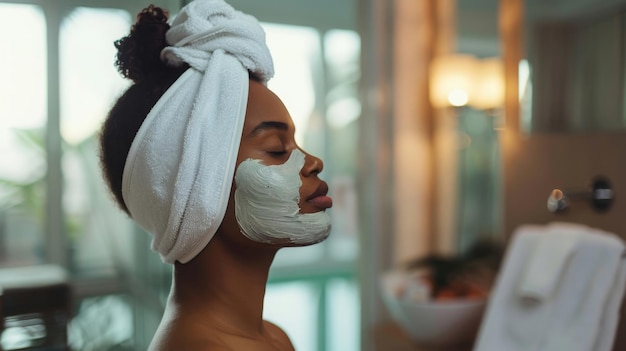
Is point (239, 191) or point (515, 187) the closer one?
point (239, 191)

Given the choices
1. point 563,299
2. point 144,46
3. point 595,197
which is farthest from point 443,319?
point 144,46

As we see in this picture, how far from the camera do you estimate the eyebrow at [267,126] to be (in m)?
0.54

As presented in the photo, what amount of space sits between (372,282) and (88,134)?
1.31 m

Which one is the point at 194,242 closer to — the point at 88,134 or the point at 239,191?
the point at 239,191

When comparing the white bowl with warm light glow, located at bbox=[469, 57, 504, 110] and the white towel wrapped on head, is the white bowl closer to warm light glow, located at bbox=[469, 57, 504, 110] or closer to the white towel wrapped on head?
warm light glow, located at bbox=[469, 57, 504, 110]

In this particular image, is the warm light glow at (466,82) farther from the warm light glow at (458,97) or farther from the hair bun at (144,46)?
the hair bun at (144,46)

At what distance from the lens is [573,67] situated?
45.0 inches

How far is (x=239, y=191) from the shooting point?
0.53 meters

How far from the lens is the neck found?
56cm

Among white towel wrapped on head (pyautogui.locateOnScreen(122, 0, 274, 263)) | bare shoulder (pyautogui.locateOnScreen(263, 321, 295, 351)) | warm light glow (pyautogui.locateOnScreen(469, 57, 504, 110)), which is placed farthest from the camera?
warm light glow (pyautogui.locateOnScreen(469, 57, 504, 110))

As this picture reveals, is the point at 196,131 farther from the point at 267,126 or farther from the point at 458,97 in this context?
the point at 458,97

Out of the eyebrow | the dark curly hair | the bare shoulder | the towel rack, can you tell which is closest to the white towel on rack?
the towel rack

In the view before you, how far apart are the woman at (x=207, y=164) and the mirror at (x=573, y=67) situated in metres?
0.76

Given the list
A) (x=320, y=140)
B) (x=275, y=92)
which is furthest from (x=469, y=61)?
(x=275, y=92)
